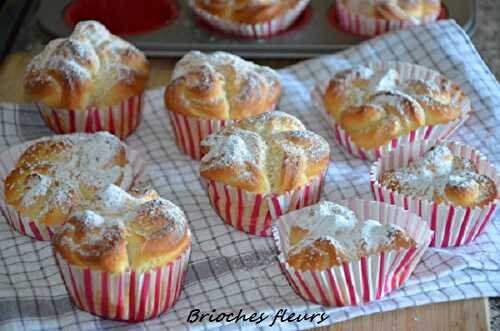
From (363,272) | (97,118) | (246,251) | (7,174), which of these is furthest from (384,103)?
(7,174)

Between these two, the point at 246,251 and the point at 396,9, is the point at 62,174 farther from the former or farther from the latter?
the point at 396,9

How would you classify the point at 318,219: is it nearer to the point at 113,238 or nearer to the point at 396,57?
the point at 113,238

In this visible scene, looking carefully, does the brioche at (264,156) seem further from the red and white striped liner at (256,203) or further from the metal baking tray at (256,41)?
the metal baking tray at (256,41)

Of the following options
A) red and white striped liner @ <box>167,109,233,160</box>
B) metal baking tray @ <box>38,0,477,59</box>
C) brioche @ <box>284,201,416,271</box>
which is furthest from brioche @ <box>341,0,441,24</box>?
brioche @ <box>284,201,416,271</box>

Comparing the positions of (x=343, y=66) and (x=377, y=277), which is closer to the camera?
(x=377, y=277)

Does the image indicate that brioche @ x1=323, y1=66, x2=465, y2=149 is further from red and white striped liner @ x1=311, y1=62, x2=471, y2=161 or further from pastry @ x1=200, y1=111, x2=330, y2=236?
pastry @ x1=200, y1=111, x2=330, y2=236

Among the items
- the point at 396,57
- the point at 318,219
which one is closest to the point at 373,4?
the point at 396,57

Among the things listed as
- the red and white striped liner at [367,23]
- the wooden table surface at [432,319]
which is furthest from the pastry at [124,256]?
the red and white striped liner at [367,23]
